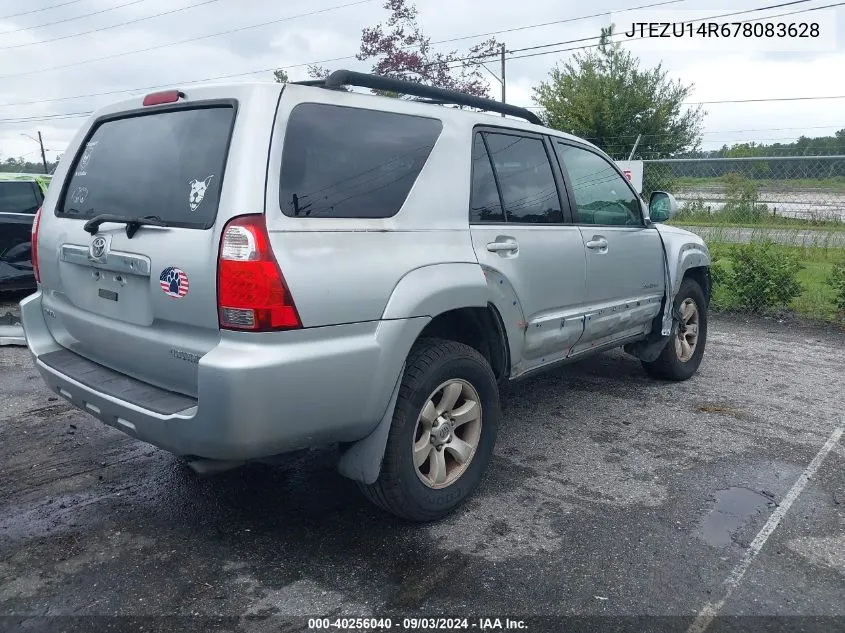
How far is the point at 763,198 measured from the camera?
12.0 metres

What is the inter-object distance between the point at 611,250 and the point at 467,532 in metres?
2.15

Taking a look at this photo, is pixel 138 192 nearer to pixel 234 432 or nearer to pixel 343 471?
pixel 234 432

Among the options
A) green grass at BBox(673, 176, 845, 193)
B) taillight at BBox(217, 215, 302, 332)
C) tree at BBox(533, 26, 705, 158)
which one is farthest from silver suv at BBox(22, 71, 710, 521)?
tree at BBox(533, 26, 705, 158)

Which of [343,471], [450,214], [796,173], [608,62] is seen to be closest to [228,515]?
[343,471]

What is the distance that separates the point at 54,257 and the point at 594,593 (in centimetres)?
283

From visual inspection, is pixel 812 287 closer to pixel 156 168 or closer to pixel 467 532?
pixel 467 532

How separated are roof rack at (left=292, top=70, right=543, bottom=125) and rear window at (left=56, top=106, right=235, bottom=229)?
1.48ft

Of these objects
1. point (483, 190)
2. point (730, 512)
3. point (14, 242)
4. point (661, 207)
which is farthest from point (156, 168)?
point (14, 242)

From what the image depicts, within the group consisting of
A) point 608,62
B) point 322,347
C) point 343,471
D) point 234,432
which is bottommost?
point 343,471

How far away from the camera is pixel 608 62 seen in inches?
988

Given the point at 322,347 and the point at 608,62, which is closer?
the point at 322,347

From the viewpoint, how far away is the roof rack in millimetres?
2995

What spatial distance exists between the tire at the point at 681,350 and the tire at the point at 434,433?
2501 mm

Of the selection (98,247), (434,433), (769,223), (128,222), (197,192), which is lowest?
(434,433)
